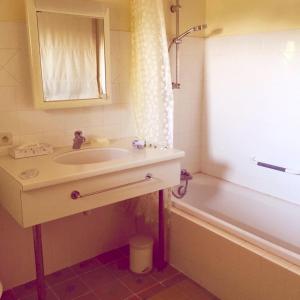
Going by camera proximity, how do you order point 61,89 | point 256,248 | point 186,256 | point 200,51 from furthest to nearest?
point 200,51, point 186,256, point 61,89, point 256,248

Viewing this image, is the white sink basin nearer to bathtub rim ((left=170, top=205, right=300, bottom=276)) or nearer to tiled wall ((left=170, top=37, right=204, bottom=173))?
bathtub rim ((left=170, top=205, right=300, bottom=276))

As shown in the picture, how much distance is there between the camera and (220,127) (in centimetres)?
270

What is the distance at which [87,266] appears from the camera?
227 centimetres

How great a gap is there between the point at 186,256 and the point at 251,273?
510 millimetres

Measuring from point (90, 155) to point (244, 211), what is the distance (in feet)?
3.98

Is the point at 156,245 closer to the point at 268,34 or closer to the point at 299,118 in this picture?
the point at 299,118

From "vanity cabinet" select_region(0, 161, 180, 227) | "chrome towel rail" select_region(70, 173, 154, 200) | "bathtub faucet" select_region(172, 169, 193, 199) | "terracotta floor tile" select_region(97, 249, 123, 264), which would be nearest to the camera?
"vanity cabinet" select_region(0, 161, 180, 227)

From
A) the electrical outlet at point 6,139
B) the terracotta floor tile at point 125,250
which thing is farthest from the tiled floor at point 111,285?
the electrical outlet at point 6,139

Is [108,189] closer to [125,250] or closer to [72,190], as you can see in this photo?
[72,190]

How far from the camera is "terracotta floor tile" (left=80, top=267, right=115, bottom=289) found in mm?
2098

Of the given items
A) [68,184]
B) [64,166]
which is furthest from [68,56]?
[68,184]

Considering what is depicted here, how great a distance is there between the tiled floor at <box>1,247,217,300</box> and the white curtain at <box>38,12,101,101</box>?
113cm

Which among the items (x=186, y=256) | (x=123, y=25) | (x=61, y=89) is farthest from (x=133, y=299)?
(x=123, y=25)

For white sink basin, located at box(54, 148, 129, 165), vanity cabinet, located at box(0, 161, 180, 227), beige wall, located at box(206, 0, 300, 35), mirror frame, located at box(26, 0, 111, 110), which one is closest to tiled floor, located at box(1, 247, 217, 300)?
vanity cabinet, located at box(0, 161, 180, 227)
